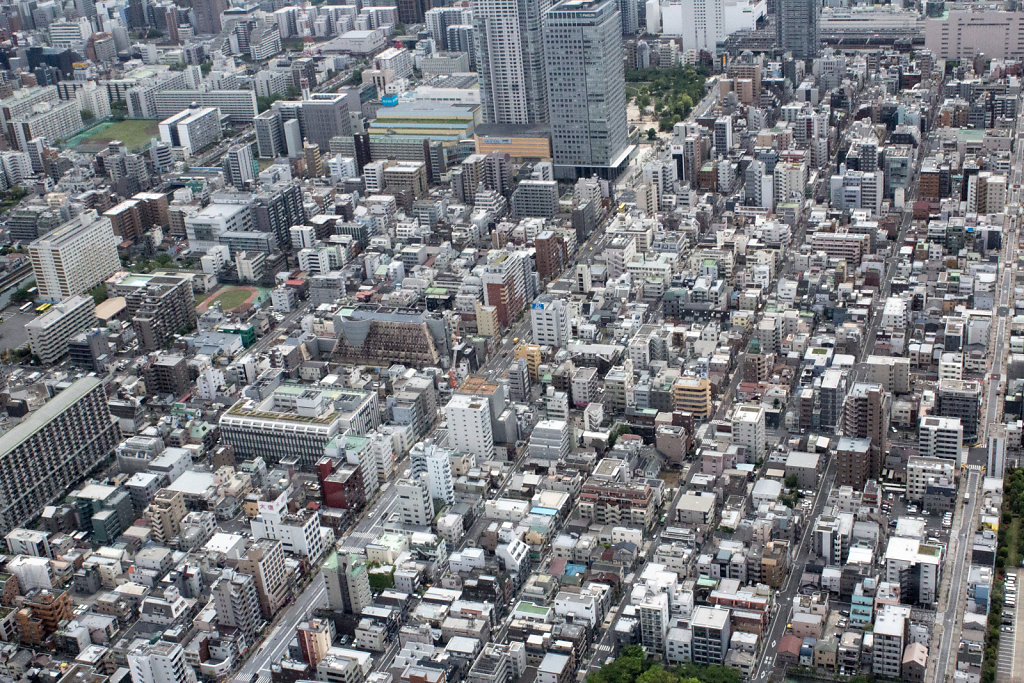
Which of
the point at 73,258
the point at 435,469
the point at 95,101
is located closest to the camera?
the point at 435,469

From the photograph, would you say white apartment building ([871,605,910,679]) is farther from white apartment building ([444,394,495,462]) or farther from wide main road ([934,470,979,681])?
white apartment building ([444,394,495,462])

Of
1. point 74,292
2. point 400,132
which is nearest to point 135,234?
point 74,292

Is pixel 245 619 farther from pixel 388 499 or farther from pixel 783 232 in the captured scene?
pixel 783 232

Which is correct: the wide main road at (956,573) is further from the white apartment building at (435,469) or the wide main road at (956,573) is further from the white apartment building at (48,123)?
the white apartment building at (48,123)

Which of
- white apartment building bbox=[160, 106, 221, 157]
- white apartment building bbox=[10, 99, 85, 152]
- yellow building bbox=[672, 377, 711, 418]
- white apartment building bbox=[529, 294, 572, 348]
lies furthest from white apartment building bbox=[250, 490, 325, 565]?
white apartment building bbox=[10, 99, 85, 152]

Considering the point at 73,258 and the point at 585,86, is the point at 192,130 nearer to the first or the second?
the point at 73,258

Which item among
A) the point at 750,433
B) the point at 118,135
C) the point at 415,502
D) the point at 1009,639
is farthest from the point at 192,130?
the point at 1009,639

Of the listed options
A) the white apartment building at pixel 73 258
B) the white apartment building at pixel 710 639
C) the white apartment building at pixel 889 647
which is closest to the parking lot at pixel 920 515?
the white apartment building at pixel 889 647
